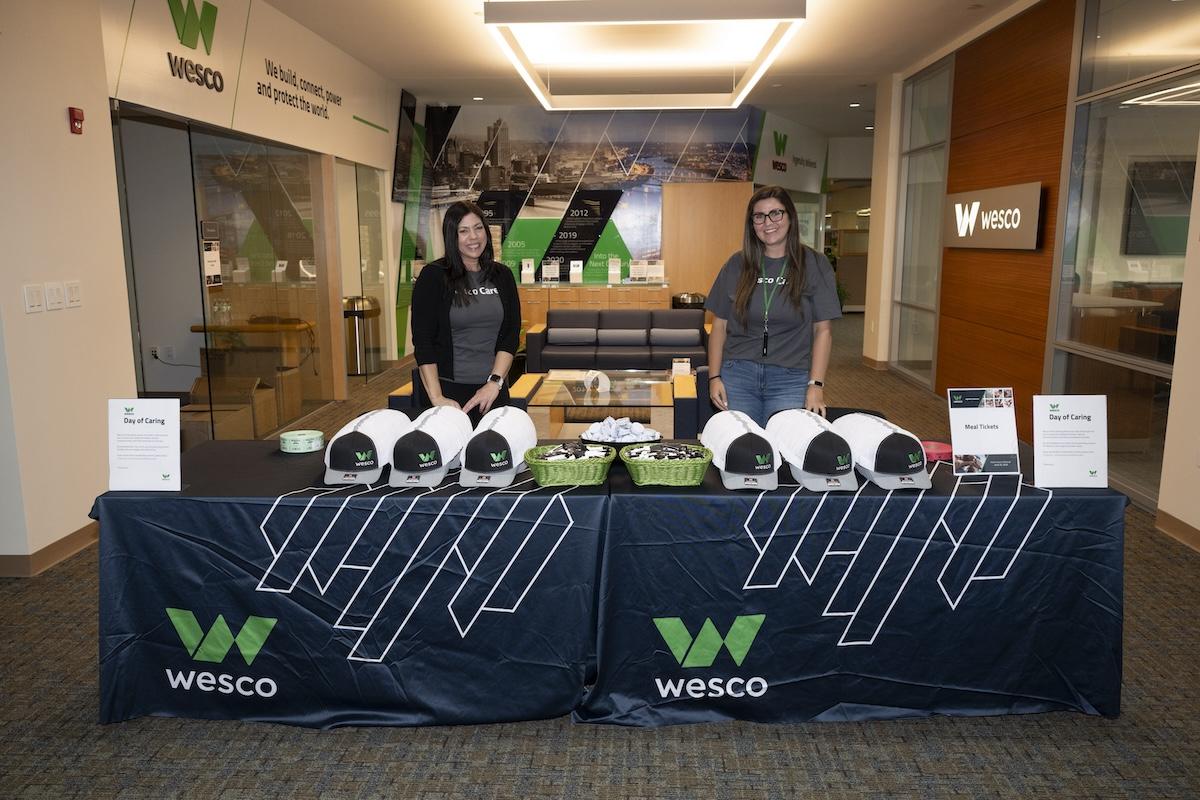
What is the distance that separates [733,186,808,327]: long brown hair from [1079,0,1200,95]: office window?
262 cm

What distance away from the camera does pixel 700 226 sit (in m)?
11.9

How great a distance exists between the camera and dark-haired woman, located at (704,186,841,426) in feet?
11.2

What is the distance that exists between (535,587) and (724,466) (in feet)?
2.07

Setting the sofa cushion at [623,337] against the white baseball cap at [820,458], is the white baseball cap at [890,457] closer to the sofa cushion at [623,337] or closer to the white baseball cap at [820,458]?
the white baseball cap at [820,458]

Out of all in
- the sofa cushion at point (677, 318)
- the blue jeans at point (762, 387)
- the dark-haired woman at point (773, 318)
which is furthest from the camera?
the sofa cushion at point (677, 318)

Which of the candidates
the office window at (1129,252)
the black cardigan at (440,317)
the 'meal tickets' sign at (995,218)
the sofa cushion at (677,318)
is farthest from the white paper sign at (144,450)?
the sofa cushion at (677,318)

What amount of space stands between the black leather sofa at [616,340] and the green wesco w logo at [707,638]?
545 cm

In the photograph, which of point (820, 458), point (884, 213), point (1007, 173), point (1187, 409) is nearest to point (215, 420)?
point (820, 458)

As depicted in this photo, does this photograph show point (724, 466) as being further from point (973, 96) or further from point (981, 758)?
point (973, 96)

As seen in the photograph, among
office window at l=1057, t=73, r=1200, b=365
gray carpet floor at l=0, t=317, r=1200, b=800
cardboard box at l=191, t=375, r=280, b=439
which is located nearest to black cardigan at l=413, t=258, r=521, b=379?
gray carpet floor at l=0, t=317, r=1200, b=800

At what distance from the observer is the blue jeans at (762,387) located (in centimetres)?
352

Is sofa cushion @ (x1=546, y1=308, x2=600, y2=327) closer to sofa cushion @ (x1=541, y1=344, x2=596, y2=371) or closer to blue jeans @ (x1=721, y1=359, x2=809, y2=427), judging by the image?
sofa cushion @ (x1=541, y1=344, x2=596, y2=371)

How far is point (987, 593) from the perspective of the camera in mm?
2459

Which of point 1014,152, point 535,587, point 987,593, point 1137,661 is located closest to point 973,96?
point 1014,152
